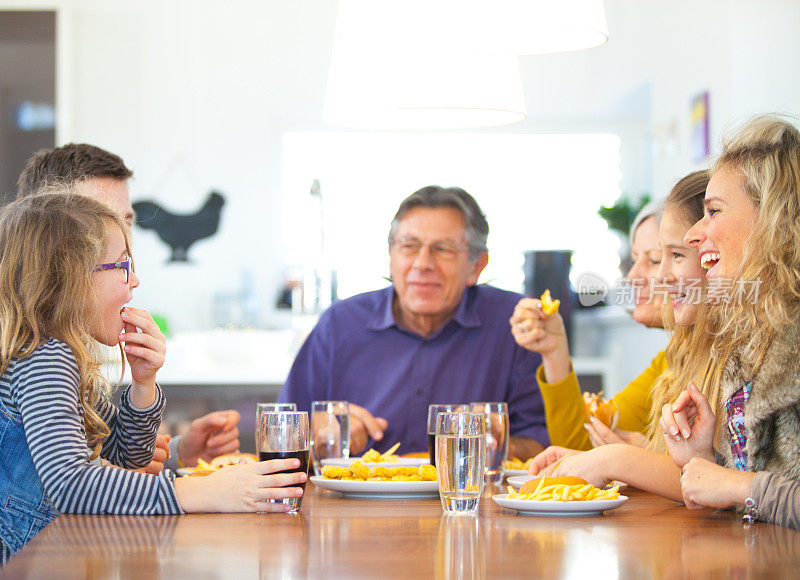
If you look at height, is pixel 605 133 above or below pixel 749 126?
above

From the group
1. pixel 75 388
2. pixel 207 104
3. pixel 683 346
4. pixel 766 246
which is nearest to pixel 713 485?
pixel 766 246

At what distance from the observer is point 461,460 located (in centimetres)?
Answer: 134

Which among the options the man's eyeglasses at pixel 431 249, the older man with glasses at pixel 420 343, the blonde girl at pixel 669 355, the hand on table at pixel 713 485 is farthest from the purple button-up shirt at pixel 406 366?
the hand on table at pixel 713 485

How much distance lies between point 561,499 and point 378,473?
0.38 meters

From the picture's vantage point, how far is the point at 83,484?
51.5 inches

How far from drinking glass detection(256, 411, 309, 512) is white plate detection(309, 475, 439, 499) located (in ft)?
0.38

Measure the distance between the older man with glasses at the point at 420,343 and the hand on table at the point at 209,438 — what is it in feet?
1.77

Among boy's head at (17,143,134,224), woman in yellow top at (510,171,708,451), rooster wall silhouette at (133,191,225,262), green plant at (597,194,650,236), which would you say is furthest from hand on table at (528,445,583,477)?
rooster wall silhouette at (133,191,225,262)

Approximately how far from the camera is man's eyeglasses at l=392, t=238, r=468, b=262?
Result: 9.06 ft

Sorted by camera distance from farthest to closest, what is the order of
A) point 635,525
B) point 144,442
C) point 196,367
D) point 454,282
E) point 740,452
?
point 196,367 → point 454,282 → point 144,442 → point 740,452 → point 635,525

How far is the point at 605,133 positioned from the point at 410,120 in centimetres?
404

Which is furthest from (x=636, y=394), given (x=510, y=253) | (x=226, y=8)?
(x=226, y=8)

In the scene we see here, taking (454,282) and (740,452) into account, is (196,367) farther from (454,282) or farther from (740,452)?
(740,452)

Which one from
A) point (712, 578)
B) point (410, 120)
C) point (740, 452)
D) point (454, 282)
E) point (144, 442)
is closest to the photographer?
point (712, 578)
